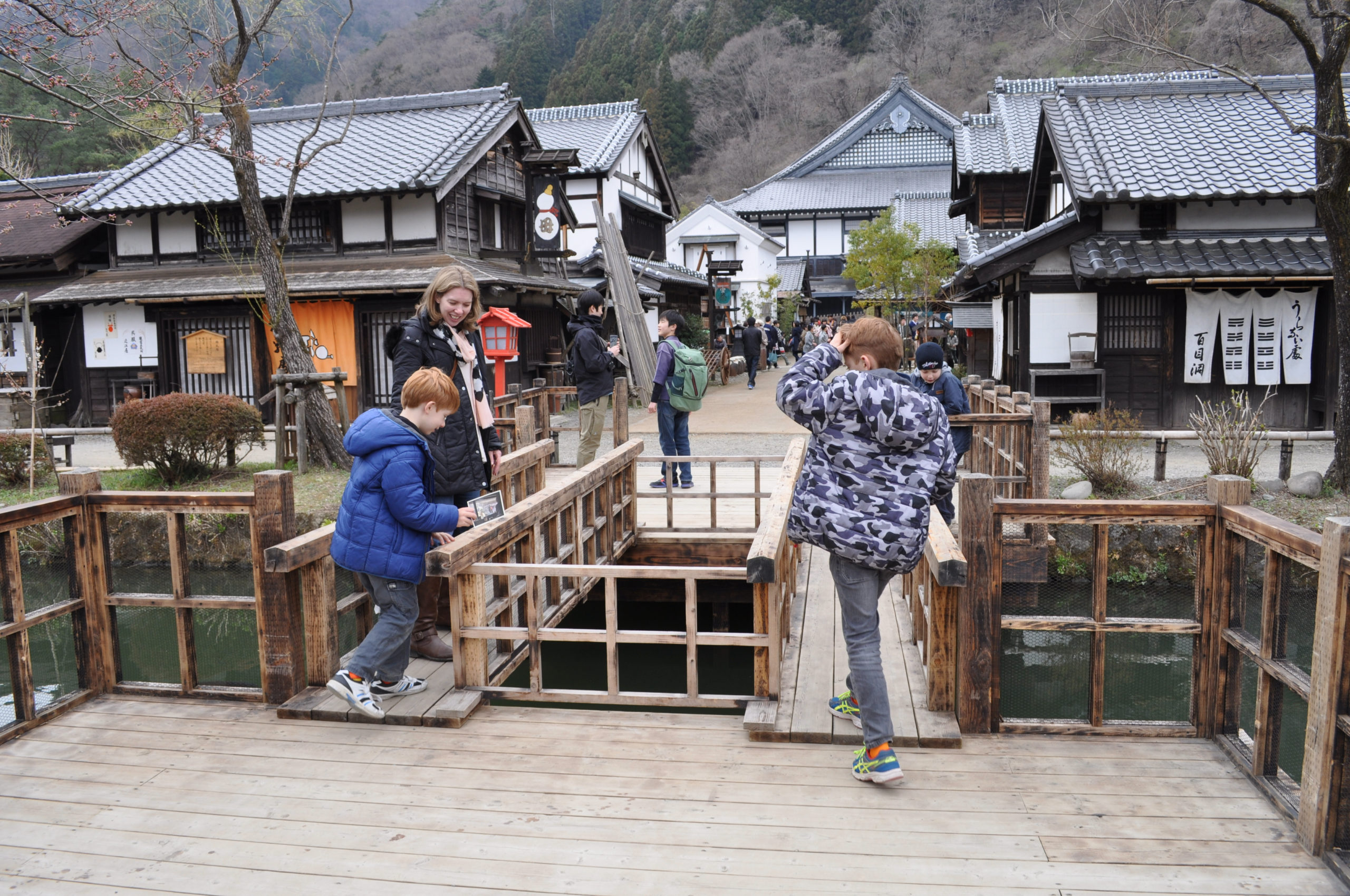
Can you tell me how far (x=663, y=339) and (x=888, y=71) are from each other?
5368cm

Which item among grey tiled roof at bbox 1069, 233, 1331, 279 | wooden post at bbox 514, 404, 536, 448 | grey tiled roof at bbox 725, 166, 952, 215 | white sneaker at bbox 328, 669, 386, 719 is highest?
grey tiled roof at bbox 725, 166, 952, 215

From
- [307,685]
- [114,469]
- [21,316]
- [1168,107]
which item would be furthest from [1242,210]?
[21,316]

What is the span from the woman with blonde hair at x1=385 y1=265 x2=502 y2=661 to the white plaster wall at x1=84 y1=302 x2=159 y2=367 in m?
14.9

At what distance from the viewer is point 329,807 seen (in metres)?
3.21

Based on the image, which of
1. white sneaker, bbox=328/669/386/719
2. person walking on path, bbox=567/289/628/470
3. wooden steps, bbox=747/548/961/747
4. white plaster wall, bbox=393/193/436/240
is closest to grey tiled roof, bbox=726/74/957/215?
white plaster wall, bbox=393/193/436/240

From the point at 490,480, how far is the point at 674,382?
3.55 m

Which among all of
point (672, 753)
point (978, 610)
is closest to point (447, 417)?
point (672, 753)

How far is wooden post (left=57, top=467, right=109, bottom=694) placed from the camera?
417 centimetres

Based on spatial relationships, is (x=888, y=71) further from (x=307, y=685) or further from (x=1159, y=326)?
(x=307, y=685)

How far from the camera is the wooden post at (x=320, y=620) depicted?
409cm

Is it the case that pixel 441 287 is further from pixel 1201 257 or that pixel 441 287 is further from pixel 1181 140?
pixel 1181 140

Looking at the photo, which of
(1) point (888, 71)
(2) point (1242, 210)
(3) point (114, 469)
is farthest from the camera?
(1) point (888, 71)

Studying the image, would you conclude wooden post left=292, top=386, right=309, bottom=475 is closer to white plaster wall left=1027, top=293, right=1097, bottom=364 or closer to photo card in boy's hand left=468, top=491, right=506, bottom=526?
photo card in boy's hand left=468, top=491, right=506, bottom=526

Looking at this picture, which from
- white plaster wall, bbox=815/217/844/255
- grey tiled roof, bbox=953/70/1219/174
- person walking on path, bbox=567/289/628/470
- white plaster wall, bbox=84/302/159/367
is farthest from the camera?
white plaster wall, bbox=815/217/844/255
